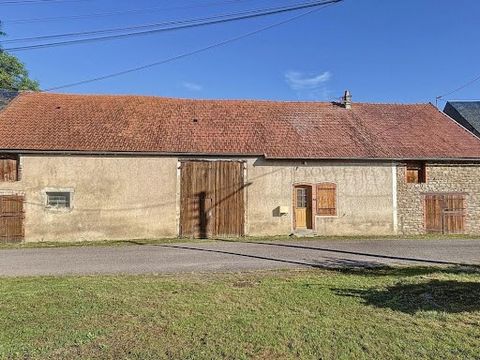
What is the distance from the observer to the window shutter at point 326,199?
17828 mm

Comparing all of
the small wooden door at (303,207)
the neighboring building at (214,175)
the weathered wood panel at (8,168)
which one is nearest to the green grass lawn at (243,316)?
the neighboring building at (214,175)

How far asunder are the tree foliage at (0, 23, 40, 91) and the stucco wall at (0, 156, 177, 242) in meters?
17.1

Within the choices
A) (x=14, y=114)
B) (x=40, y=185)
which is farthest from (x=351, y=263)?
(x=14, y=114)

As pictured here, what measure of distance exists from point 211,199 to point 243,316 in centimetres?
1127

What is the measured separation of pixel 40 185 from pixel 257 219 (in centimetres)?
837

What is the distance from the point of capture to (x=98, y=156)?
16.9m

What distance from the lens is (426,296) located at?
7270 mm

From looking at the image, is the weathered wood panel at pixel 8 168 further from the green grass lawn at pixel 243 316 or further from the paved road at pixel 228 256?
the green grass lawn at pixel 243 316

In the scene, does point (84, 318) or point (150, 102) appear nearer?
point (84, 318)

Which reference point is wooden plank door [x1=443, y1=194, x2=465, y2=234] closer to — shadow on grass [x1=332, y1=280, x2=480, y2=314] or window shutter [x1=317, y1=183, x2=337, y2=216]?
window shutter [x1=317, y1=183, x2=337, y2=216]

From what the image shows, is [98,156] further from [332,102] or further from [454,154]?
[454,154]

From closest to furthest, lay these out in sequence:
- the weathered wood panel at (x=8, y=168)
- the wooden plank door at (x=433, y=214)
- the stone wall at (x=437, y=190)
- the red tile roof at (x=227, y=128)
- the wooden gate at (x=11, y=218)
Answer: the wooden gate at (x=11, y=218), the weathered wood panel at (x=8, y=168), the red tile roof at (x=227, y=128), the stone wall at (x=437, y=190), the wooden plank door at (x=433, y=214)

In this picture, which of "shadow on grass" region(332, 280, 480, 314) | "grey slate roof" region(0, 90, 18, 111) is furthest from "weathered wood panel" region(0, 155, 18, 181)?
"shadow on grass" region(332, 280, 480, 314)

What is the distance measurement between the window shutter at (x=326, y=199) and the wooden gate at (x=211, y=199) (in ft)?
10.3
